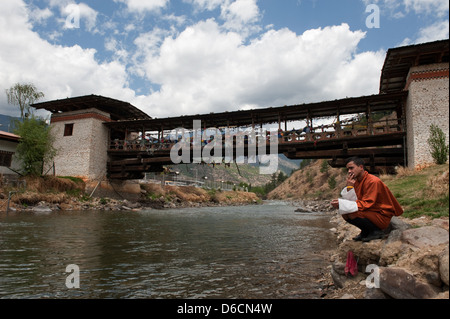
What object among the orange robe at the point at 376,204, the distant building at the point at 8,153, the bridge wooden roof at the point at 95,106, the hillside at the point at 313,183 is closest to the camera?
the orange robe at the point at 376,204

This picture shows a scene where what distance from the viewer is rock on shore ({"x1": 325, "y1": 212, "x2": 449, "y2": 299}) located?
8.54 feet

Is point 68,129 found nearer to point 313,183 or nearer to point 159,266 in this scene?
point 159,266

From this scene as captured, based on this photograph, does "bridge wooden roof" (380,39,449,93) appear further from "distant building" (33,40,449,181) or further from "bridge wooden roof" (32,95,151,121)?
"bridge wooden roof" (32,95,151,121)

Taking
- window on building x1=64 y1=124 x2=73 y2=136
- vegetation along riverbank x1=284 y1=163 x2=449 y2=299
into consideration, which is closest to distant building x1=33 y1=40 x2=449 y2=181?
window on building x1=64 y1=124 x2=73 y2=136

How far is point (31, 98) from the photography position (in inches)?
1447

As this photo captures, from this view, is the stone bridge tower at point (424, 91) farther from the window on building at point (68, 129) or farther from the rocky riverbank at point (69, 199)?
the window on building at point (68, 129)

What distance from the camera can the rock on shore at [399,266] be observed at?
103 inches

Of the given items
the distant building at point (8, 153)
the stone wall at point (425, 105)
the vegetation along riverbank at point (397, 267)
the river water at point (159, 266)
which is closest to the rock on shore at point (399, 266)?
the vegetation along riverbank at point (397, 267)

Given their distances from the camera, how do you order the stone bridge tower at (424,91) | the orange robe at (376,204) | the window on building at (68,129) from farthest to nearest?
the window on building at (68,129) → the stone bridge tower at (424,91) → the orange robe at (376,204)

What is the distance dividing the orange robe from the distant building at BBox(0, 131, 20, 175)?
95.3 ft

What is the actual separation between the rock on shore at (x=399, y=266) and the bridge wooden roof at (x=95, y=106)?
2620 centimetres
